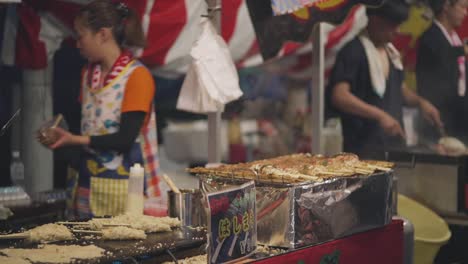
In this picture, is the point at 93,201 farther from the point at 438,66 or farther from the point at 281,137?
the point at 281,137

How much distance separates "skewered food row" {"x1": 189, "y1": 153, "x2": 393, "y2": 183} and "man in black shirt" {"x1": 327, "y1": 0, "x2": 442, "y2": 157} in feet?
4.79

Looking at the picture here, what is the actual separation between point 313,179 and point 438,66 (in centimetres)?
304

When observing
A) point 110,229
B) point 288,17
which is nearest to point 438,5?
point 288,17

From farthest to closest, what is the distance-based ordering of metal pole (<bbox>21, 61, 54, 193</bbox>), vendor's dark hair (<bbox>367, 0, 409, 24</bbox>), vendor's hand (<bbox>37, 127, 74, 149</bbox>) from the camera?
vendor's dark hair (<bbox>367, 0, 409, 24</bbox>) < metal pole (<bbox>21, 61, 54, 193</bbox>) < vendor's hand (<bbox>37, 127, 74, 149</bbox>)

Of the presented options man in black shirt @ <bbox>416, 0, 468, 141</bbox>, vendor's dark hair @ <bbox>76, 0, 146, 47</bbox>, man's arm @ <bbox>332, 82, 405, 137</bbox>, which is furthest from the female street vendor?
man in black shirt @ <bbox>416, 0, 468, 141</bbox>

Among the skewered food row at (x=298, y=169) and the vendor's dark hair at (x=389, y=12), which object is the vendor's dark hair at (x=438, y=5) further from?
the skewered food row at (x=298, y=169)

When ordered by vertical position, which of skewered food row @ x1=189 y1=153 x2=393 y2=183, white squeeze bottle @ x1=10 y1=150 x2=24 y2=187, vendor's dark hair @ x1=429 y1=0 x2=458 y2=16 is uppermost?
vendor's dark hair @ x1=429 y1=0 x2=458 y2=16

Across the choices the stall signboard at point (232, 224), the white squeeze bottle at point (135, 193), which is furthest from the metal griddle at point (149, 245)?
the white squeeze bottle at point (135, 193)

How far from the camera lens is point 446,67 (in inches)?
218

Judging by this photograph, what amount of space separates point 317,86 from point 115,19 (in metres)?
1.50

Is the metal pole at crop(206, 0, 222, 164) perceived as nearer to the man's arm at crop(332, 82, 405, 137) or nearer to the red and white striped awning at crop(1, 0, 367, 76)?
the red and white striped awning at crop(1, 0, 367, 76)

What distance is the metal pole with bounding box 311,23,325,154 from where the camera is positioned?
449 cm

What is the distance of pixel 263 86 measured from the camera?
271 inches

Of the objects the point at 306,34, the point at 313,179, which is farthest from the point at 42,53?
the point at 313,179
